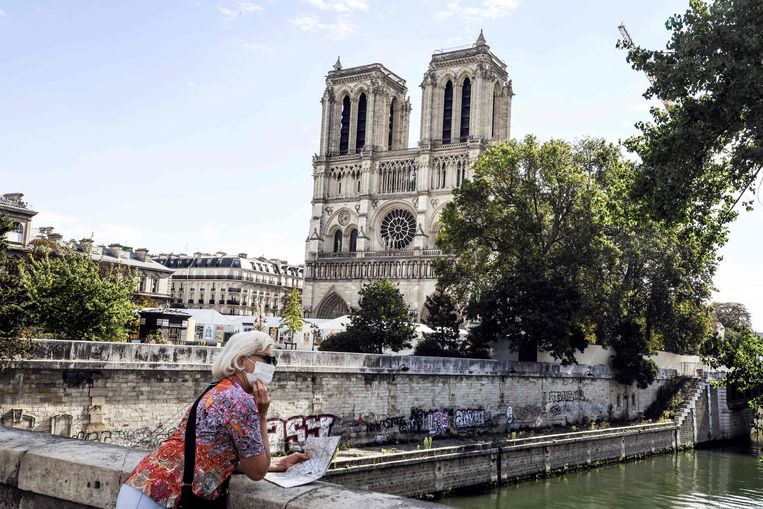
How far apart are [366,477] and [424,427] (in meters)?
7.28

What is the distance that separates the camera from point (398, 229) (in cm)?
6375

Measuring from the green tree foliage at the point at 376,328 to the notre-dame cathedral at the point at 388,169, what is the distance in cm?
2043

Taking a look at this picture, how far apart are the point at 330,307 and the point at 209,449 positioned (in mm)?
61972

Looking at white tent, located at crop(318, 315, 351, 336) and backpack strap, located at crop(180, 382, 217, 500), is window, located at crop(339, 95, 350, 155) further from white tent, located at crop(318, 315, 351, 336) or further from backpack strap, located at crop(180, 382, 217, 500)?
backpack strap, located at crop(180, 382, 217, 500)

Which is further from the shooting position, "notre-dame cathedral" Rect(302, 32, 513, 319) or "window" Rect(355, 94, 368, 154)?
"window" Rect(355, 94, 368, 154)

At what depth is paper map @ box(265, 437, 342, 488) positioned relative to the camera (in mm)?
3615

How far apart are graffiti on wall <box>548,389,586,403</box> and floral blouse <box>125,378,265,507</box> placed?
100 ft

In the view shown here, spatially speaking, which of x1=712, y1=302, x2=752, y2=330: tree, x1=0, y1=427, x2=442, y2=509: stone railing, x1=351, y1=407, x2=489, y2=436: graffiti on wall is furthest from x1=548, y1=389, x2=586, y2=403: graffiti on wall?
x1=712, y1=302, x2=752, y2=330: tree

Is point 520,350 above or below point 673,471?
above

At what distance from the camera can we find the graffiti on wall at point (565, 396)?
32.2m

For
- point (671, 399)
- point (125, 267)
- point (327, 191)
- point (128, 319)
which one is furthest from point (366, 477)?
point (327, 191)

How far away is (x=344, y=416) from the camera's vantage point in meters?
23.0

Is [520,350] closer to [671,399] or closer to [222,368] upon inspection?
[671,399]

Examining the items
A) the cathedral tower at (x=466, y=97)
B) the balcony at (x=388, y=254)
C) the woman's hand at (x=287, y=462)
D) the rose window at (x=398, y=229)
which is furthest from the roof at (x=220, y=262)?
the woman's hand at (x=287, y=462)
